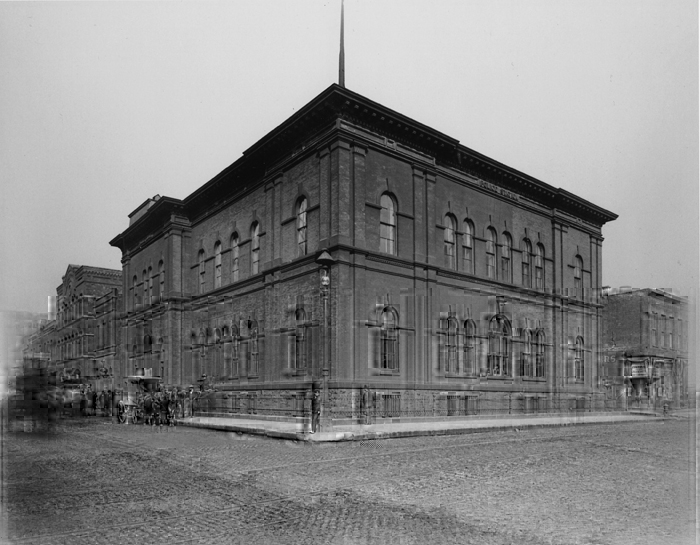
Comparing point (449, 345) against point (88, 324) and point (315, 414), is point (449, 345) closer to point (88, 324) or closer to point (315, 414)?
point (315, 414)

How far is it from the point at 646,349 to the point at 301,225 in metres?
33.1

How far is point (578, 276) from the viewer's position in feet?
124

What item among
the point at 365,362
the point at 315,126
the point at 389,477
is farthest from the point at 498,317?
the point at 389,477

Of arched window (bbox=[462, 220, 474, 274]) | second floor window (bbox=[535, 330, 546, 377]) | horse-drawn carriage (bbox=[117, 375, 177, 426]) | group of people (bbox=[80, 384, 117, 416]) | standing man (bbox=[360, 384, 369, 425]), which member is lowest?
group of people (bbox=[80, 384, 117, 416])

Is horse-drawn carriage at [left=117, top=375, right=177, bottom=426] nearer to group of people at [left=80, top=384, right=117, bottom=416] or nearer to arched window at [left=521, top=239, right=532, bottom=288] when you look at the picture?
group of people at [left=80, top=384, right=117, bottom=416]

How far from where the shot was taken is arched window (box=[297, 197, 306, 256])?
26.3 metres

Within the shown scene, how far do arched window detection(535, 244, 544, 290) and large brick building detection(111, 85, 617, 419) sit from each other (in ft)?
0.37

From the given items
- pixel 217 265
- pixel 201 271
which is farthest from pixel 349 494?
pixel 201 271

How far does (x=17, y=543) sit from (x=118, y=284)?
5335 cm

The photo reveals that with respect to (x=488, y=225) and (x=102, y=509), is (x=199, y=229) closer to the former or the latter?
(x=488, y=225)

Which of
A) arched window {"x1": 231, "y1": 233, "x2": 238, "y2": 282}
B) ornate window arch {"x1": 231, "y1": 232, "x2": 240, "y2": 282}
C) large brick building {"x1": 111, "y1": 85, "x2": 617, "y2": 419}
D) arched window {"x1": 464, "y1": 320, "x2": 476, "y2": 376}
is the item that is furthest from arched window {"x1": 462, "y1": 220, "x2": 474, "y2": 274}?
arched window {"x1": 231, "y1": 233, "x2": 238, "y2": 282}

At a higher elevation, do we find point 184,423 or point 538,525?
point 538,525

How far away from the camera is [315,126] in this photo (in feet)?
83.0

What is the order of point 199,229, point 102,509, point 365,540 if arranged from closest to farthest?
point 365,540, point 102,509, point 199,229
